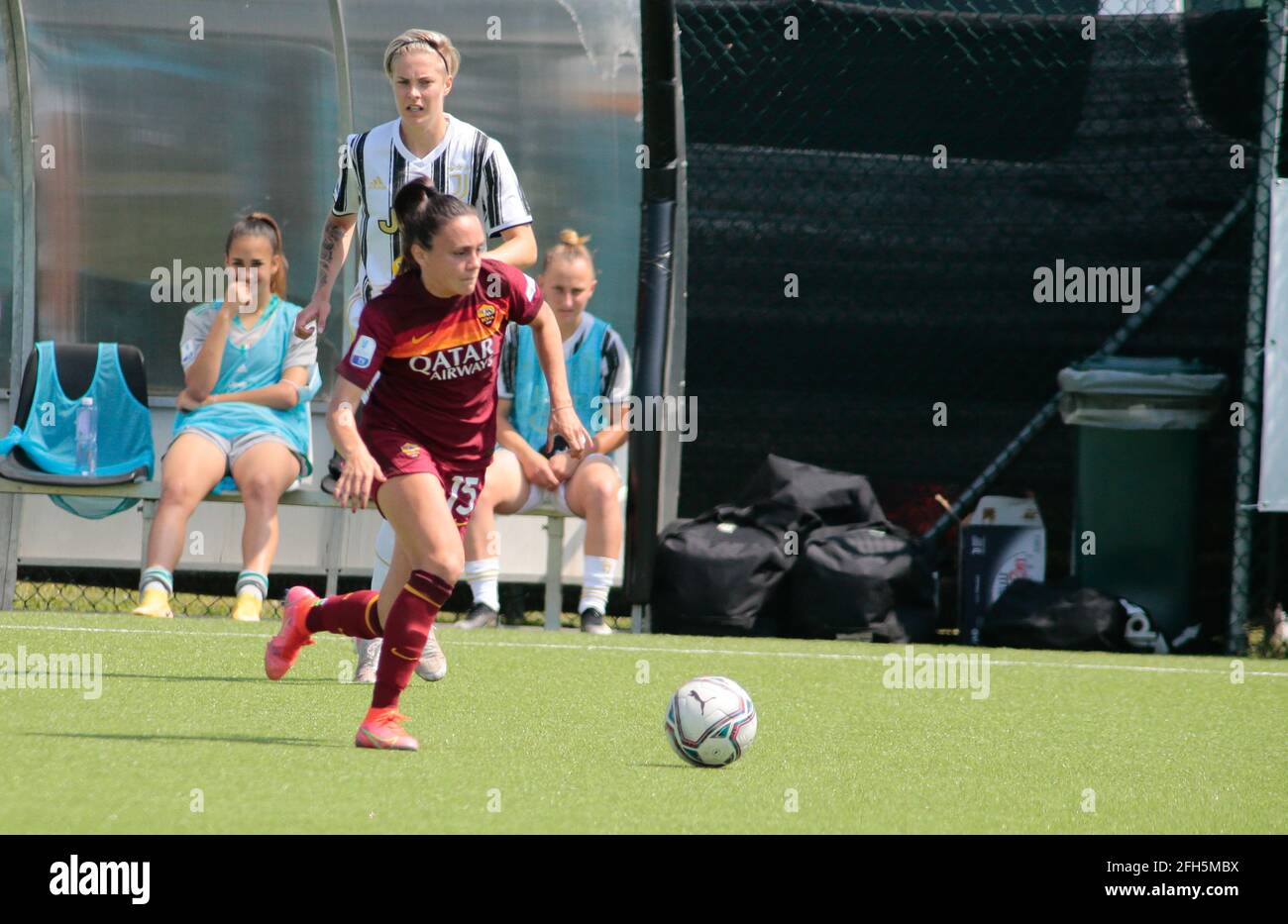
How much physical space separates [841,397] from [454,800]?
5.97 metres

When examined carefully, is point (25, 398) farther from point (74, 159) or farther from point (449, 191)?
point (449, 191)

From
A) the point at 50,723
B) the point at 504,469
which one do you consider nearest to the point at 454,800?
the point at 50,723

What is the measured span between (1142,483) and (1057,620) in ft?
3.00

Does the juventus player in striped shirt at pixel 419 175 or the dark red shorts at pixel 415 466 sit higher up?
the juventus player in striped shirt at pixel 419 175

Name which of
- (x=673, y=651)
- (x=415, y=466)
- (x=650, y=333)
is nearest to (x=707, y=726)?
(x=415, y=466)

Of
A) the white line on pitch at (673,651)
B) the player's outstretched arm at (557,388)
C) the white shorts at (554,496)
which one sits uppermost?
the player's outstretched arm at (557,388)

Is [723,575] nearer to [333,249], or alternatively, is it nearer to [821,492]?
[821,492]

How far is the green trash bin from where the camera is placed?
8.31 metres

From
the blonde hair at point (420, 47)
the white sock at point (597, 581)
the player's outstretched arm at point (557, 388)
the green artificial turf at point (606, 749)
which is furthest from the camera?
the white sock at point (597, 581)

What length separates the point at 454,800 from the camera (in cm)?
346

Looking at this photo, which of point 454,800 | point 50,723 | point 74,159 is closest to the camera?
point 454,800

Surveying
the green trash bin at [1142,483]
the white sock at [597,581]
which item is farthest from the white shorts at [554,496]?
the green trash bin at [1142,483]

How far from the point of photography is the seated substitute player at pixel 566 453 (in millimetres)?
8000

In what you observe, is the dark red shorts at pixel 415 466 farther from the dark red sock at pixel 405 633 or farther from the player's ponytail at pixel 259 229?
the player's ponytail at pixel 259 229
